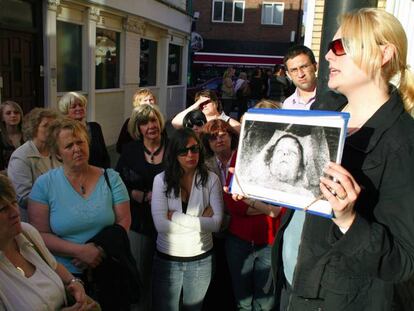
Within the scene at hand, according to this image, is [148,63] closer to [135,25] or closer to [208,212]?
[135,25]

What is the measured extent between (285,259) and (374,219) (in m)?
0.62

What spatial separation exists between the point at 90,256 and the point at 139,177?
1058mm

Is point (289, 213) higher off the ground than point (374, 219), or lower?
lower

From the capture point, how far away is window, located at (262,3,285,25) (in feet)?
95.9

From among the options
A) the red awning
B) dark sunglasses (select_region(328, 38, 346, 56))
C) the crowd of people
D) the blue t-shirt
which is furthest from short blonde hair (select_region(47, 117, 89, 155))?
the red awning

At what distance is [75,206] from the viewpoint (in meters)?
2.48

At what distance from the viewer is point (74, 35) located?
30.4 ft

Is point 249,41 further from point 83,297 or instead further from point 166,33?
point 83,297

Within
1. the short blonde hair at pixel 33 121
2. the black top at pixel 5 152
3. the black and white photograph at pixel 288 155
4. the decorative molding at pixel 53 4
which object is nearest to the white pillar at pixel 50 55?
the decorative molding at pixel 53 4

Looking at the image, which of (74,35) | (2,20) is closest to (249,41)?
(74,35)

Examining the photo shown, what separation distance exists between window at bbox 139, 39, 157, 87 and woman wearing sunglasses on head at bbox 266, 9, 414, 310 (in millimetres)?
12264

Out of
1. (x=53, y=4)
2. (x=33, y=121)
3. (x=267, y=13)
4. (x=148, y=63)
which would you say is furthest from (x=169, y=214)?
(x=267, y=13)

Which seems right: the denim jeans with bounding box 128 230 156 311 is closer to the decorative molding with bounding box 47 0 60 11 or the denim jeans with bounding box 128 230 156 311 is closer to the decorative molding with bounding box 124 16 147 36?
the decorative molding with bounding box 47 0 60 11

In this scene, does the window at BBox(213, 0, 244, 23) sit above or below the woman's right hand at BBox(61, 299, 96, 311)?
Answer: above
